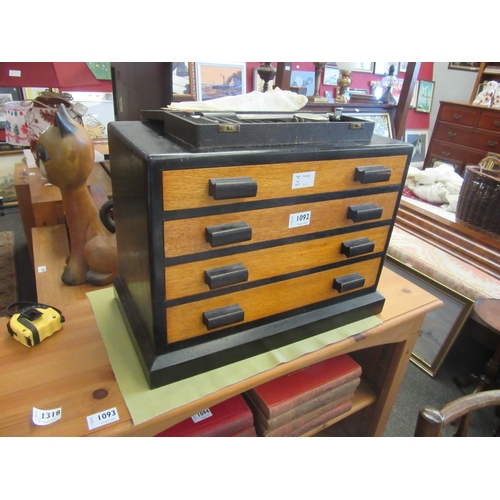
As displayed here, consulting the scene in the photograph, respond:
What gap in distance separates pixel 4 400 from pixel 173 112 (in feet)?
1.78

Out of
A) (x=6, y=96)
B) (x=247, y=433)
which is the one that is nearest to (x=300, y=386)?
(x=247, y=433)

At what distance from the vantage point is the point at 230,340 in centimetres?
70

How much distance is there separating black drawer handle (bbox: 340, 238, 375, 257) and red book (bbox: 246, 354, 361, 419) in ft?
A: 1.12

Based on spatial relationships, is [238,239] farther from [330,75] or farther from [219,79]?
[330,75]

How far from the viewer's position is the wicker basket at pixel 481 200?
69.2 inches

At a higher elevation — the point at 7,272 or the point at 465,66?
the point at 465,66

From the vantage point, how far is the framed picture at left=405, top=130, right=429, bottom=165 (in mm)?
4906

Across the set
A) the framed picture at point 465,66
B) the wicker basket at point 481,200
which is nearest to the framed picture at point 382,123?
the wicker basket at point 481,200

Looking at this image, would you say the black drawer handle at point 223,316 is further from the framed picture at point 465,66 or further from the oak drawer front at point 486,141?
the framed picture at point 465,66

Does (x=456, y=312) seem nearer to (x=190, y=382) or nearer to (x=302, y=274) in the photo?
(x=302, y=274)

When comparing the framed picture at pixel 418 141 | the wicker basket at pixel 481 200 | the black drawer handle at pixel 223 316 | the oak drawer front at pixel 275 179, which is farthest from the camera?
the framed picture at pixel 418 141

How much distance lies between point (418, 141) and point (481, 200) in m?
3.58

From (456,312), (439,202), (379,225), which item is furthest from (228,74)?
(379,225)

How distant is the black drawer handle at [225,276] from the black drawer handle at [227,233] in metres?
0.05
